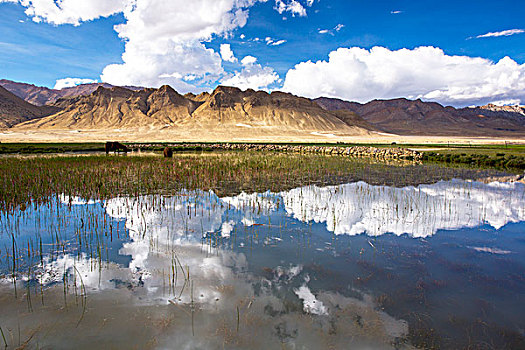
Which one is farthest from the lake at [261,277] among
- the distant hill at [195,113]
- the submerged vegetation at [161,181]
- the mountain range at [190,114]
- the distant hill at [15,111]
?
the distant hill at [15,111]

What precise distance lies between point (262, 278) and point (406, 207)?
678 centimetres

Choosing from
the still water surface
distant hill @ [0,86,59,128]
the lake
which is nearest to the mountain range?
distant hill @ [0,86,59,128]

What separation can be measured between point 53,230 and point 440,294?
8.37 m

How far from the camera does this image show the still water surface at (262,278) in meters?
3.80

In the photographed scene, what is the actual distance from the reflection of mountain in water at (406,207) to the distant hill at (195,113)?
95.1 m

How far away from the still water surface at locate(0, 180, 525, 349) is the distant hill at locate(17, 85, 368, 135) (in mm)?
99547

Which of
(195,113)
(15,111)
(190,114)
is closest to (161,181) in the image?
(195,113)

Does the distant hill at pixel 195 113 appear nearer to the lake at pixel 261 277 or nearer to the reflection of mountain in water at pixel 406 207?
the reflection of mountain in water at pixel 406 207

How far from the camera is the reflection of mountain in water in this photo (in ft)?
26.9

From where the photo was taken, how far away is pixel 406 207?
999 cm

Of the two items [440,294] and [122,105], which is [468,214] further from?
[122,105]

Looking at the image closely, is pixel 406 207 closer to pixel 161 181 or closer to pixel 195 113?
pixel 161 181

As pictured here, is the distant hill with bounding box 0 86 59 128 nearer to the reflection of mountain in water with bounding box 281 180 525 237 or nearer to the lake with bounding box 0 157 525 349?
the lake with bounding box 0 157 525 349

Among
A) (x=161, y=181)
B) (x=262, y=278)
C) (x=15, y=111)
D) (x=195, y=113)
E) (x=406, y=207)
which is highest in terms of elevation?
(x=15, y=111)
